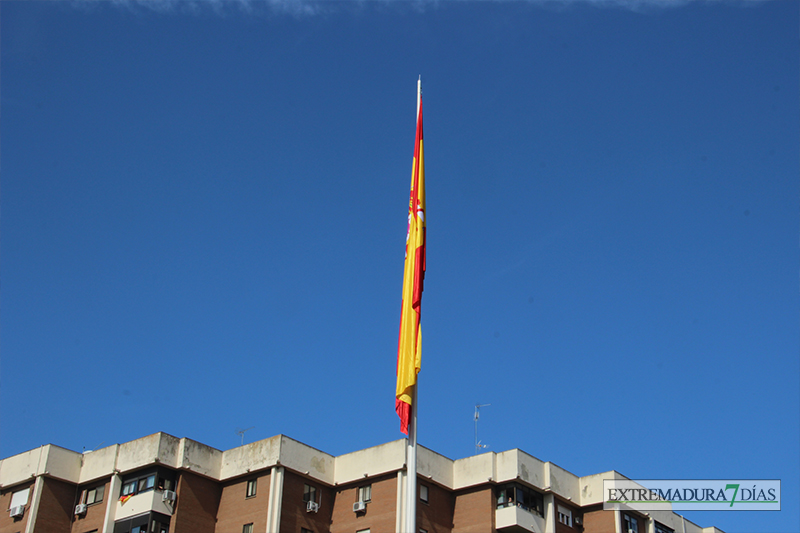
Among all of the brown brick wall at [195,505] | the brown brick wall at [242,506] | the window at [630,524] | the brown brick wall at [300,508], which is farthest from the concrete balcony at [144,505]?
the window at [630,524]

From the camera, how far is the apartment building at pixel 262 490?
5284 cm

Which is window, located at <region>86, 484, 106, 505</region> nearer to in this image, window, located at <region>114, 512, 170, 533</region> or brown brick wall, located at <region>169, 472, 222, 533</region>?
window, located at <region>114, 512, 170, 533</region>

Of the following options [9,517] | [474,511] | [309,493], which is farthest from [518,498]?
[9,517]

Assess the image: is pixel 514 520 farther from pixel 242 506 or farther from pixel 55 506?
pixel 55 506

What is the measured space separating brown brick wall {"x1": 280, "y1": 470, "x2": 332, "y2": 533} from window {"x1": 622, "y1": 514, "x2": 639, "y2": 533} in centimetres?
1757

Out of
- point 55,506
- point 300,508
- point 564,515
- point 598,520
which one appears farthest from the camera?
point 598,520

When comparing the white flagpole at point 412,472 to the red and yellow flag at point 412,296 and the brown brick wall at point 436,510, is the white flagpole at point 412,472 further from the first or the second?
the brown brick wall at point 436,510

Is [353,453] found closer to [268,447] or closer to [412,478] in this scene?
[268,447]

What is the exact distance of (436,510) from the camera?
54438mm

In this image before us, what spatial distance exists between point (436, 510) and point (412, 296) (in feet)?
73.4

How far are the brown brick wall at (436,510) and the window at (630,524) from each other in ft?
35.8

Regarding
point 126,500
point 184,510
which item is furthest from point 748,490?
point 126,500

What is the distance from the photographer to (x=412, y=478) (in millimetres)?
32312

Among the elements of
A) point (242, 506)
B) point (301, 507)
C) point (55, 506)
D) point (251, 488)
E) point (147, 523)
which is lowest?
point (147, 523)
